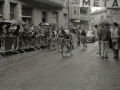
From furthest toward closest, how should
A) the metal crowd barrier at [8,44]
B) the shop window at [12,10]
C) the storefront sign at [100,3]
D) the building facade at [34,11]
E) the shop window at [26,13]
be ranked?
the shop window at [26,13] → the shop window at [12,10] → the building facade at [34,11] → the storefront sign at [100,3] → the metal crowd barrier at [8,44]

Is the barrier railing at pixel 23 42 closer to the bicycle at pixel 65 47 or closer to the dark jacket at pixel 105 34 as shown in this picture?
the bicycle at pixel 65 47

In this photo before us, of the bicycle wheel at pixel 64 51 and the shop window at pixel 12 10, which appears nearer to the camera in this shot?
the bicycle wheel at pixel 64 51

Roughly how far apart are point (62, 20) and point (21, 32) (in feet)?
70.6

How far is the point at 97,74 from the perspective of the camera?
898 centimetres

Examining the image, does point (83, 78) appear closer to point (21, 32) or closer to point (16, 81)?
point (16, 81)

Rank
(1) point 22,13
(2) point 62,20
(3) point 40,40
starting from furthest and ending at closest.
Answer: (2) point 62,20 → (1) point 22,13 → (3) point 40,40

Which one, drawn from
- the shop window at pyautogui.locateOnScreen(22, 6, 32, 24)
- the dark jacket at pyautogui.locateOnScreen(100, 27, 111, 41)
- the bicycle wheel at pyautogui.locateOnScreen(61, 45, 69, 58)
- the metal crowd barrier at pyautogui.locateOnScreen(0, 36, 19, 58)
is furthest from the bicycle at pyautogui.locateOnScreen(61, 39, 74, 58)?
the shop window at pyautogui.locateOnScreen(22, 6, 32, 24)

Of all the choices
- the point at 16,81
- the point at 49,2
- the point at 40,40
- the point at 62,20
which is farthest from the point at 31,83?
the point at 62,20

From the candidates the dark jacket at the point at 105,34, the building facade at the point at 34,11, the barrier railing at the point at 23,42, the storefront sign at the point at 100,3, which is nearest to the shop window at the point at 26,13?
the building facade at the point at 34,11

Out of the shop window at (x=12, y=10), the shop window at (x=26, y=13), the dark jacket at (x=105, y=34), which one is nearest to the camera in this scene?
the dark jacket at (x=105, y=34)

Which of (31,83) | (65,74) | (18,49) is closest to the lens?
(31,83)

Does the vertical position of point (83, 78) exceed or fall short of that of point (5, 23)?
it falls short

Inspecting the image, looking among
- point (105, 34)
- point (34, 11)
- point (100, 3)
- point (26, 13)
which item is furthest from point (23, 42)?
point (34, 11)

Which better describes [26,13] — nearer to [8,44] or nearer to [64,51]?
[8,44]
